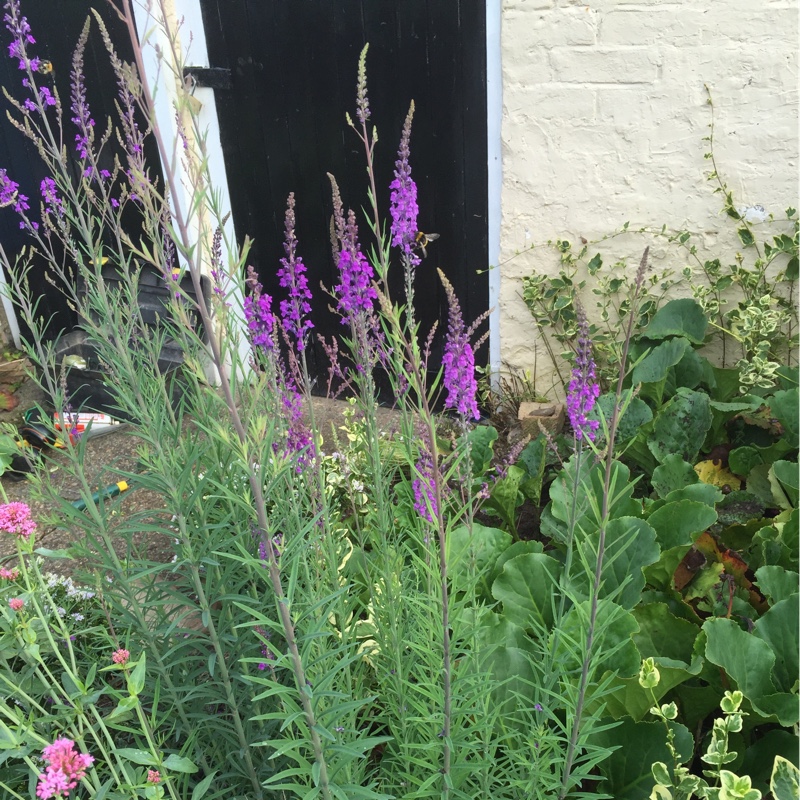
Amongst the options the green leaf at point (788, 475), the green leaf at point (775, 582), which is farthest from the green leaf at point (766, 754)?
the green leaf at point (788, 475)

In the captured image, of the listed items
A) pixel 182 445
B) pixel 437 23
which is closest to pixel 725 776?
pixel 182 445

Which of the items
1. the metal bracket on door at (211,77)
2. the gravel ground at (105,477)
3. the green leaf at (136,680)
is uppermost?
the metal bracket on door at (211,77)

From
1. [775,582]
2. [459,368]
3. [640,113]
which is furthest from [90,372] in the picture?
[775,582]

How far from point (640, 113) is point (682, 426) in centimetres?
133

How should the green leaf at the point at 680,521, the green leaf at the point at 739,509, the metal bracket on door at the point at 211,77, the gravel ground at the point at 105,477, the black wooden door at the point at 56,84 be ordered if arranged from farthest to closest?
1. the black wooden door at the point at 56,84
2. the metal bracket on door at the point at 211,77
3. the gravel ground at the point at 105,477
4. the green leaf at the point at 739,509
5. the green leaf at the point at 680,521

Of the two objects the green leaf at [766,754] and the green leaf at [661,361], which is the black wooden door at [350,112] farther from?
the green leaf at [766,754]

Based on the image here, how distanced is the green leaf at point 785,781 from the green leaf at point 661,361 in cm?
162

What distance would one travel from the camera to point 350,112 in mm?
3666

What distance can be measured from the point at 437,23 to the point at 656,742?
2.95 meters

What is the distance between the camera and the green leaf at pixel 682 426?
9.16ft

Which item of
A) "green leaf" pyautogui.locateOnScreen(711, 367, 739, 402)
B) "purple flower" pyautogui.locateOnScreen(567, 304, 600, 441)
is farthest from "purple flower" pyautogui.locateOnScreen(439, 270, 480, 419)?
"green leaf" pyautogui.locateOnScreen(711, 367, 739, 402)

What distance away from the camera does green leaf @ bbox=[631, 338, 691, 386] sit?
2.93m

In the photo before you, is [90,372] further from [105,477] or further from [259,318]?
[259,318]

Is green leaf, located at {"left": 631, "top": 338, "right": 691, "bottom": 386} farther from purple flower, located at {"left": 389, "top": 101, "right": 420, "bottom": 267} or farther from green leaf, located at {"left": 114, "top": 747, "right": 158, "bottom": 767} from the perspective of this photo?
green leaf, located at {"left": 114, "top": 747, "right": 158, "bottom": 767}
